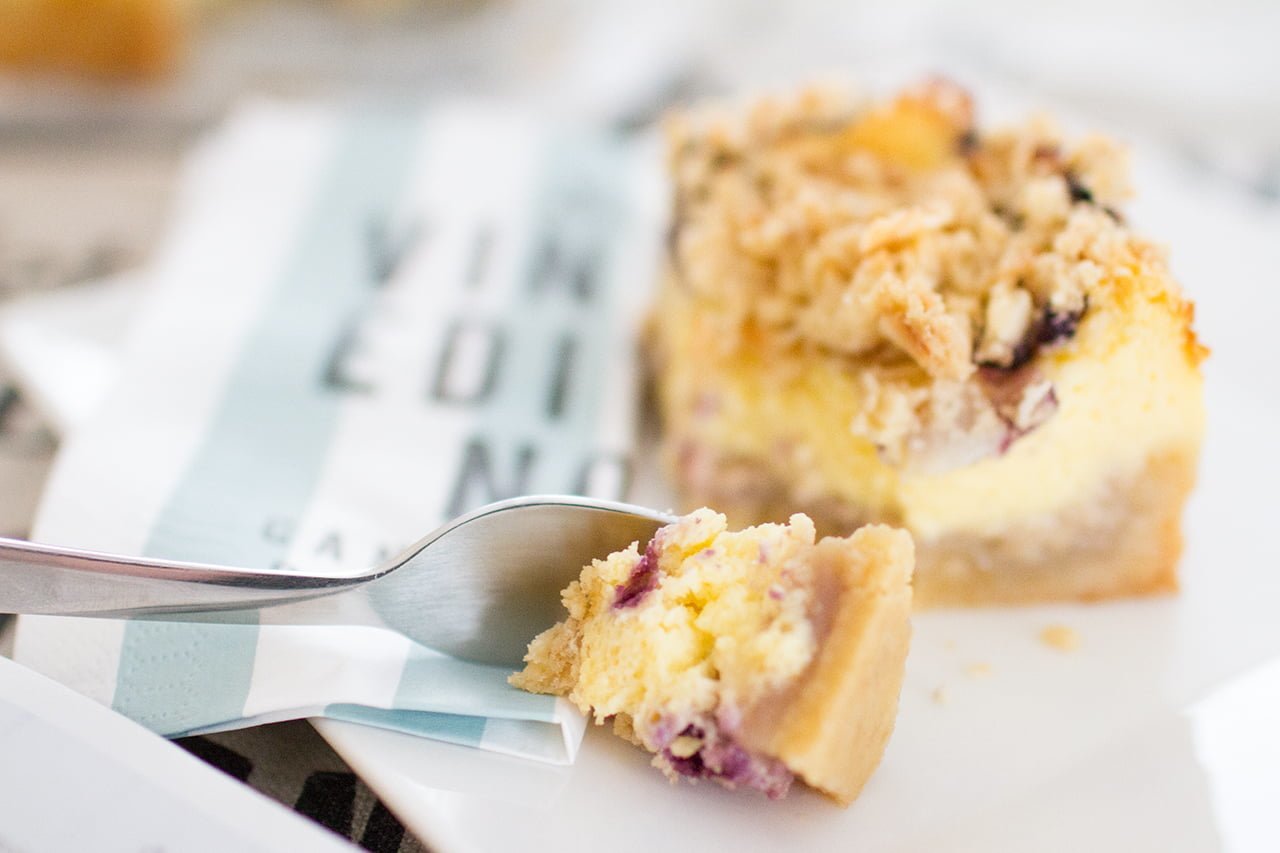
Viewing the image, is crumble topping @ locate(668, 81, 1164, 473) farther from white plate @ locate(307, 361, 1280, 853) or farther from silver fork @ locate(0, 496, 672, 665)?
silver fork @ locate(0, 496, 672, 665)

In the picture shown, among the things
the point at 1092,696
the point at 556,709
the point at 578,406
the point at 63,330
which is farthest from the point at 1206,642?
the point at 63,330

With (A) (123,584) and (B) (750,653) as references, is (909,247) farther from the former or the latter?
(A) (123,584)

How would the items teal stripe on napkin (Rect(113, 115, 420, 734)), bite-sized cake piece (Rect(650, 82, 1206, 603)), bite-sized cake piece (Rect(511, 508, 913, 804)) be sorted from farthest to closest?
1. bite-sized cake piece (Rect(650, 82, 1206, 603))
2. teal stripe on napkin (Rect(113, 115, 420, 734))
3. bite-sized cake piece (Rect(511, 508, 913, 804))

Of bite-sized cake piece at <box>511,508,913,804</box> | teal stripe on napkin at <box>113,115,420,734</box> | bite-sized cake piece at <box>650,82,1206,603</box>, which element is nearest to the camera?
bite-sized cake piece at <box>511,508,913,804</box>

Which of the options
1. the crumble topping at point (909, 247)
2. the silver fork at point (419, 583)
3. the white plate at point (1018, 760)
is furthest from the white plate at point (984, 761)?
the crumble topping at point (909, 247)

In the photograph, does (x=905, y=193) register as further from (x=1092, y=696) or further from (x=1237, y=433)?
(x=1092, y=696)

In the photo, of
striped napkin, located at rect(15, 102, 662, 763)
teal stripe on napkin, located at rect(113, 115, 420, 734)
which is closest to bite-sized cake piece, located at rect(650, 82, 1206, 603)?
striped napkin, located at rect(15, 102, 662, 763)

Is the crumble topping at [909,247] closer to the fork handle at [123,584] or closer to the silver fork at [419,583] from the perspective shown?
the silver fork at [419,583]
